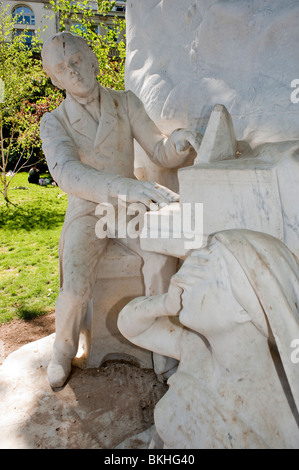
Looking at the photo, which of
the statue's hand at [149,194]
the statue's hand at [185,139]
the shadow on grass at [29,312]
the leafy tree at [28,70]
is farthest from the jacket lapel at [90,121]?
the leafy tree at [28,70]

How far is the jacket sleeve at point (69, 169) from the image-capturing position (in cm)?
195

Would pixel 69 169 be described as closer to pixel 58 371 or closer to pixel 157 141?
pixel 157 141

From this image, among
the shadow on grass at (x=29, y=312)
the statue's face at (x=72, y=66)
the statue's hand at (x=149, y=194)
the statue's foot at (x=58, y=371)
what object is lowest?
the statue's foot at (x=58, y=371)

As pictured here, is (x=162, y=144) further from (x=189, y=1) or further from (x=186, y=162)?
(x=189, y=1)

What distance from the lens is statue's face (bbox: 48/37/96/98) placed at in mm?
2098

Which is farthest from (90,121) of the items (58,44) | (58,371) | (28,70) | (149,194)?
(28,70)

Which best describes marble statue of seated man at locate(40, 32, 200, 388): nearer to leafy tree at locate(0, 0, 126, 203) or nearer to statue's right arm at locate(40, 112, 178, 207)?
statue's right arm at locate(40, 112, 178, 207)

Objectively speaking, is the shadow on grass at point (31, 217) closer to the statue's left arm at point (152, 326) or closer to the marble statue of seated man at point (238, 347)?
the statue's left arm at point (152, 326)

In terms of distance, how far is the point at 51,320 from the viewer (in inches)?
142

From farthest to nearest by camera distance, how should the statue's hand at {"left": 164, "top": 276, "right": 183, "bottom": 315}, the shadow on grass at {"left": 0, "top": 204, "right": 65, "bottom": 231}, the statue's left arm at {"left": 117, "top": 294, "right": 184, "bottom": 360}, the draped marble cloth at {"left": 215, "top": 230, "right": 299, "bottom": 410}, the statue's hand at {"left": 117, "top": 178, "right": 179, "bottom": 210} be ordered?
the shadow on grass at {"left": 0, "top": 204, "right": 65, "bottom": 231} < the statue's hand at {"left": 117, "top": 178, "right": 179, "bottom": 210} < the statue's left arm at {"left": 117, "top": 294, "right": 184, "bottom": 360} < the statue's hand at {"left": 164, "top": 276, "right": 183, "bottom": 315} < the draped marble cloth at {"left": 215, "top": 230, "right": 299, "bottom": 410}

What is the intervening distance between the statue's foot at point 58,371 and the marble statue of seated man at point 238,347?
1016 millimetres

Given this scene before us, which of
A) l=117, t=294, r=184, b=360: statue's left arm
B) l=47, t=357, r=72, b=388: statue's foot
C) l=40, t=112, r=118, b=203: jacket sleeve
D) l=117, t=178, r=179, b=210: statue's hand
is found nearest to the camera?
l=117, t=294, r=184, b=360: statue's left arm

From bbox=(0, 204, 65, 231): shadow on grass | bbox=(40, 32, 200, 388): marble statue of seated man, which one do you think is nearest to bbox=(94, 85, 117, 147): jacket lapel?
bbox=(40, 32, 200, 388): marble statue of seated man
